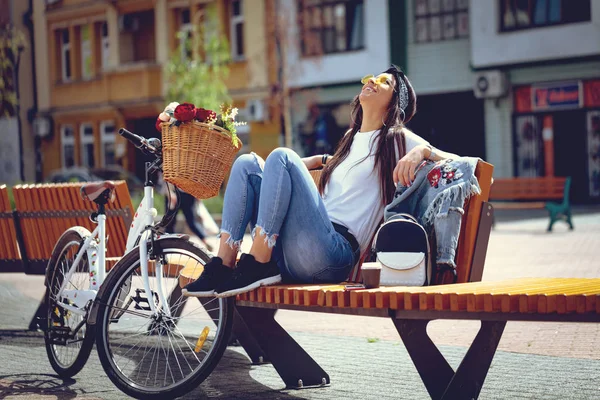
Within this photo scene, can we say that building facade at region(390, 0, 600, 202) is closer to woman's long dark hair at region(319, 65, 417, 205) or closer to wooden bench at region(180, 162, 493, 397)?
woman's long dark hair at region(319, 65, 417, 205)

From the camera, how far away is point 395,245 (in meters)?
4.57

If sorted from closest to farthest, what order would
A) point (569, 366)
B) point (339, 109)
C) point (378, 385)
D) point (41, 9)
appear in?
point (378, 385) → point (569, 366) → point (339, 109) → point (41, 9)

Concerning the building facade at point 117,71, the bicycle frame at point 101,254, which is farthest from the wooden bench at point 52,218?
the building facade at point 117,71

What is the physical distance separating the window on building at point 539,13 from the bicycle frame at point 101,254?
22.4m

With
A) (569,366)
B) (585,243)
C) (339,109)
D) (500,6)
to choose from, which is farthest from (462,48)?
(569,366)

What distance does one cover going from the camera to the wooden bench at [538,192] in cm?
1797

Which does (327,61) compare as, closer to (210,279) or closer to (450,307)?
(210,279)

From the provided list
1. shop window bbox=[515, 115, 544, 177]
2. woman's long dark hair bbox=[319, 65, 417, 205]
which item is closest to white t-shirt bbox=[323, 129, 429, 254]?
woman's long dark hair bbox=[319, 65, 417, 205]

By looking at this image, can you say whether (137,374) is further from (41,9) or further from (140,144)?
(41,9)

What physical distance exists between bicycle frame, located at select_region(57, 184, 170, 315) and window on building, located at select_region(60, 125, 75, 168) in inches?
1302

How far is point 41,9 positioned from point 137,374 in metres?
35.4

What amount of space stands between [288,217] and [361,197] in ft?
1.77

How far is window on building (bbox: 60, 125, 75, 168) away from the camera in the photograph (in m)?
38.4

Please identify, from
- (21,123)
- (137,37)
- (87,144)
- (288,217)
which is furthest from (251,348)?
(21,123)
